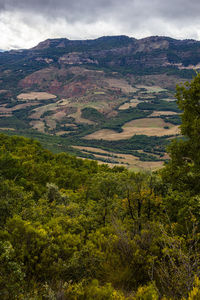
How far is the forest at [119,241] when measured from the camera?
11.0 metres

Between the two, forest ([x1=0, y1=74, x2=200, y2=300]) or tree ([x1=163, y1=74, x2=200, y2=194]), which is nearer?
forest ([x1=0, y1=74, x2=200, y2=300])

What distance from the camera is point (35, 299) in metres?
10.1

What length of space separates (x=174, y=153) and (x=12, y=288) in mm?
15990

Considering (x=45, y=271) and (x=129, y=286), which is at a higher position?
(x=45, y=271)

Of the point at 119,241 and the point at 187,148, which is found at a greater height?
the point at 187,148

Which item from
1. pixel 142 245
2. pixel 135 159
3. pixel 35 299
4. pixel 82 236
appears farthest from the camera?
pixel 135 159

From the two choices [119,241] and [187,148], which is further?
[187,148]

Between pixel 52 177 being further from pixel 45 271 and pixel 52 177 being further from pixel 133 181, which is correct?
pixel 45 271

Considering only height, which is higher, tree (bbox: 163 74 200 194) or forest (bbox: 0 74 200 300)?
tree (bbox: 163 74 200 194)

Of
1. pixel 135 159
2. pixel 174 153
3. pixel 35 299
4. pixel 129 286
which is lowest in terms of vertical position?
pixel 135 159

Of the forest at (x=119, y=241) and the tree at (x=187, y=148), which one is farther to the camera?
the tree at (x=187, y=148)

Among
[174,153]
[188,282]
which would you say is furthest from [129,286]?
[174,153]

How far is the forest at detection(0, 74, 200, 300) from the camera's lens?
36.0 ft

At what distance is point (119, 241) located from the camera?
15.7 m
